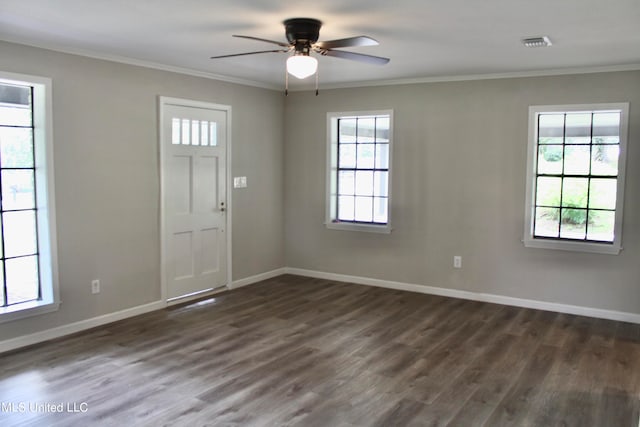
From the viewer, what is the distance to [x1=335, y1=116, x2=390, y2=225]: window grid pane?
6215 mm

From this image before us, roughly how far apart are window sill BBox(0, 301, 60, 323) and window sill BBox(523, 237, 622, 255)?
4.56m

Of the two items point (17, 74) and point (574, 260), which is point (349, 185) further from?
point (17, 74)

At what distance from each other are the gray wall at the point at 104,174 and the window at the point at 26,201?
3.5 inches

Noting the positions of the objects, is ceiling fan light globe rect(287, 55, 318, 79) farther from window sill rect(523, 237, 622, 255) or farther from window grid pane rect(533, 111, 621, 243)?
window sill rect(523, 237, 622, 255)

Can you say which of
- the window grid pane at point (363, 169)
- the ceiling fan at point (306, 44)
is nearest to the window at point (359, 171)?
the window grid pane at point (363, 169)

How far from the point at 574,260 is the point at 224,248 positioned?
378cm

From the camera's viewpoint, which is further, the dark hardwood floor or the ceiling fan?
the ceiling fan

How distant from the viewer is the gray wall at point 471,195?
4969mm

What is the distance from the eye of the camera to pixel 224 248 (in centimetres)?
596

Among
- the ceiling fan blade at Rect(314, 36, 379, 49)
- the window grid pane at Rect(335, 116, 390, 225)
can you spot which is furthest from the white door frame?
the ceiling fan blade at Rect(314, 36, 379, 49)

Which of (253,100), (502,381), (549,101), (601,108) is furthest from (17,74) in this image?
(601,108)

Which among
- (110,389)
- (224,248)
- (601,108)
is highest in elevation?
(601,108)

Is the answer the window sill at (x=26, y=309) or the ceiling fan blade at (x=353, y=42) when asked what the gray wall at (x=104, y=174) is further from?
the ceiling fan blade at (x=353, y=42)

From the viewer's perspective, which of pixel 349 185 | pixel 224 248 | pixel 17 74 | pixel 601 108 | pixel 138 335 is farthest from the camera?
pixel 349 185
